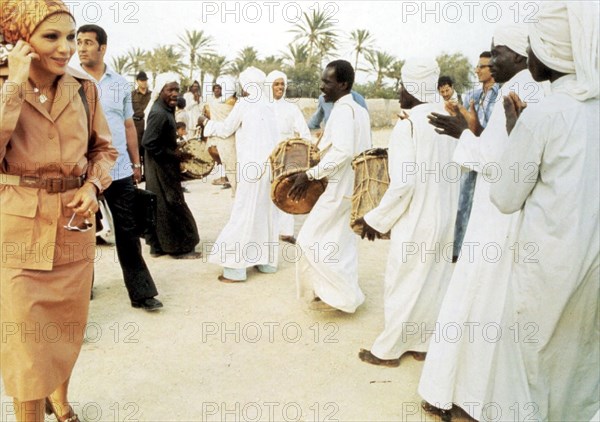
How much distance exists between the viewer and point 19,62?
2.34m

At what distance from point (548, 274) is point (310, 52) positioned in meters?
47.3

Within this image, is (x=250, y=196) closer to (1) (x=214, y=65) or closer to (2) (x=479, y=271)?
(2) (x=479, y=271)

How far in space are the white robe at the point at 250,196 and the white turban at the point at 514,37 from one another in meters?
3.11

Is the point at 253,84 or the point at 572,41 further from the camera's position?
the point at 253,84

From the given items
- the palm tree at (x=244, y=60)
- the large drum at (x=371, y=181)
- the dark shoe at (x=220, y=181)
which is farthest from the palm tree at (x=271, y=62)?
the large drum at (x=371, y=181)

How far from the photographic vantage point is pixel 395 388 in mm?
3418

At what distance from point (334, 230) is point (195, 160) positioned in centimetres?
233

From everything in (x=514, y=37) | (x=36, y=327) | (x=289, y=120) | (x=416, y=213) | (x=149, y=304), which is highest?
(x=514, y=37)

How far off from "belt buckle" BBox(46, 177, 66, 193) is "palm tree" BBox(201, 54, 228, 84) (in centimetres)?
4598

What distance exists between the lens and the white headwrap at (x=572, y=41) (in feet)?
6.52

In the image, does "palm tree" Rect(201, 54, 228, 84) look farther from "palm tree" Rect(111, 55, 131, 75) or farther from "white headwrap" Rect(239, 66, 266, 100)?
"white headwrap" Rect(239, 66, 266, 100)

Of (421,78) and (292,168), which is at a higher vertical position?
(421,78)

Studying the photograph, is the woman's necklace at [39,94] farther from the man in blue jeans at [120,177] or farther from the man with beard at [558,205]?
the man with beard at [558,205]

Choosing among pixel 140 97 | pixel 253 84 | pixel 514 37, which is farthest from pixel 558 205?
pixel 140 97
